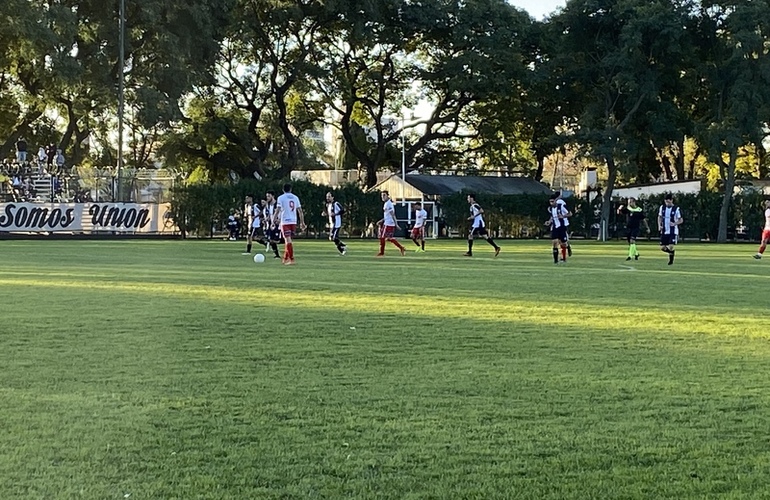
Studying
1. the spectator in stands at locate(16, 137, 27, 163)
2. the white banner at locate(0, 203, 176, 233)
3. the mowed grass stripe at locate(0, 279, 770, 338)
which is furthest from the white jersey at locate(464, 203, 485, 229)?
the spectator in stands at locate(16, 137, 27, 163)

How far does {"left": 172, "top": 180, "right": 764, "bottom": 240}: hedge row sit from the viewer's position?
4919 centimetres

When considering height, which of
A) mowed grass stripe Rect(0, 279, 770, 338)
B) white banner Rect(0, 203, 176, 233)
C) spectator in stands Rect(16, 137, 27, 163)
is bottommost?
mowed grass stripe Rect(0, 279, 770, 338)

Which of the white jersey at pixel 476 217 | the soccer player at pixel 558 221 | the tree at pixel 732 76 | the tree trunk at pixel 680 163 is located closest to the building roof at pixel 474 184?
the tree trunk at pixel 680 163

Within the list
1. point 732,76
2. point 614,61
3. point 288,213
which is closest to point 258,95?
point 614,61

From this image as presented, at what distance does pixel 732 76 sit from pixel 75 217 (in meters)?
34.3

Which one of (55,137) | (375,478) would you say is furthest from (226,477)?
(55,137)

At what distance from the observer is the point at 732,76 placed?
5197cm

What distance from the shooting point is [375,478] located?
4762 mm

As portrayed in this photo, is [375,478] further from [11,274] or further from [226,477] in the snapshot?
[11,274]

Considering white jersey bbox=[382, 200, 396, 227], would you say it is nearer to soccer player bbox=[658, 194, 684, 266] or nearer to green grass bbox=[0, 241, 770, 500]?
soccer player bbox=[658, 194, 684, 266]

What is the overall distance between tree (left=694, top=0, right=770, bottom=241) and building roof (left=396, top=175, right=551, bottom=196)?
12.1 meters

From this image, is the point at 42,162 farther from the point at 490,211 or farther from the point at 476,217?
the point at 476,217

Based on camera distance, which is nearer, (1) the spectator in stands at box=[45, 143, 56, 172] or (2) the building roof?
(1) the spectator in stands at box=[45, 143, 56, 172]

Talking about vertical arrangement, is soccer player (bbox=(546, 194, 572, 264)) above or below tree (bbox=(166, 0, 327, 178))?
below
